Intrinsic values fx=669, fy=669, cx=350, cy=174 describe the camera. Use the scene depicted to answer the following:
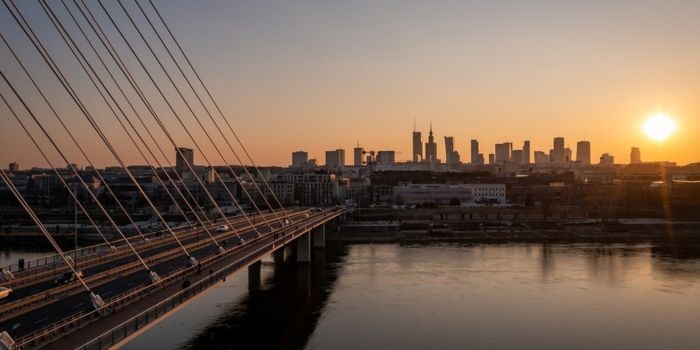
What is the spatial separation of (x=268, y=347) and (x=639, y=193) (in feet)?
149

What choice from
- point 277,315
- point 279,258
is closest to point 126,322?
point 277,315

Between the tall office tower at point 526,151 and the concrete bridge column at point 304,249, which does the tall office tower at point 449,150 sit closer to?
the tall office tower at point 526,151

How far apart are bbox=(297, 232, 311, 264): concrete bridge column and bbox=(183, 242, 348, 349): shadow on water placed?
1.27 meters

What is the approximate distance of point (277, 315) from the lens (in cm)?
1366

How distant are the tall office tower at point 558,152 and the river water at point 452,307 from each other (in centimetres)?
11758

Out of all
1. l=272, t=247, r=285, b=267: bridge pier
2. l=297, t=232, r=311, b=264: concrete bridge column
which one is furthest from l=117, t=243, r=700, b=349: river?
l=272, t=247, r=285, b=267: bridge pier

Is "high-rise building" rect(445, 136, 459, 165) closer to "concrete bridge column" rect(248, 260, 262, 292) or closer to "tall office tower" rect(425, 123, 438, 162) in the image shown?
"tall office tower" rect(425, 123, 438, 162)

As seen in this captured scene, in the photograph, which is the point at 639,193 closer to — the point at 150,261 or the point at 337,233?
the point at 337,233

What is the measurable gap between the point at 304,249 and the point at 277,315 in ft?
27.9

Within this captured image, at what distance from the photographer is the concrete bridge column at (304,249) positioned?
21.9 metres

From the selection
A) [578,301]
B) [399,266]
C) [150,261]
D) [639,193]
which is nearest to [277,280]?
[399,266]

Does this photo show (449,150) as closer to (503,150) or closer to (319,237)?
(503,150)

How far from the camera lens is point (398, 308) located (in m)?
14.0

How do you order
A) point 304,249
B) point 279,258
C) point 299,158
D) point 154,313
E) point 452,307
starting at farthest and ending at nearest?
point 299,158 < point 279,258 < point 304,249 < point 452,307 < point 154,313
